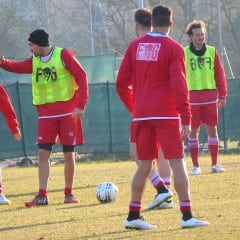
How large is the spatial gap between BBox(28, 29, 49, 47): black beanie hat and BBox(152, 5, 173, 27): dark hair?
285 centimetres

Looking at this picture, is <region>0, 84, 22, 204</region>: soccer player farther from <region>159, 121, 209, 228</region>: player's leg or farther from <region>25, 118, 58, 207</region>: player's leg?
<region>159, 121, 209, 228</region>: player's leg

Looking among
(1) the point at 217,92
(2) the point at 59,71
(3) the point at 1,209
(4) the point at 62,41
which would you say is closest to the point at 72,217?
(3) the point at 1,209

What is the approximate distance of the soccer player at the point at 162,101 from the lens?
326 inches

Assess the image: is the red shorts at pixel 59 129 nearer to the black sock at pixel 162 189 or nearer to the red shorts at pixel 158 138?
the black sock at pixel 162 189

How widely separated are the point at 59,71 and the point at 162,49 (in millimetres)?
3046

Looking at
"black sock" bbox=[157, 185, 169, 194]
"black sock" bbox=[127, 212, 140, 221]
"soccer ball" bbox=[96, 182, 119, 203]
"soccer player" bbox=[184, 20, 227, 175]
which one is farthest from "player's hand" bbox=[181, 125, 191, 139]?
"soccer player" bbox=[184, 20, 227, 175]

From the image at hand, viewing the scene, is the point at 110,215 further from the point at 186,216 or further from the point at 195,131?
the point at 195,131

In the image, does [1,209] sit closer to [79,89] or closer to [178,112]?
[79,89]

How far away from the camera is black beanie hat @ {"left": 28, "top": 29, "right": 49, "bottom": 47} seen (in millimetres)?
10977

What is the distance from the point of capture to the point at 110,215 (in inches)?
379

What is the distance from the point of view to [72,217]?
9625 mm

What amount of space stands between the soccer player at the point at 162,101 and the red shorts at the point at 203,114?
6268mm

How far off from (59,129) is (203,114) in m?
4.16

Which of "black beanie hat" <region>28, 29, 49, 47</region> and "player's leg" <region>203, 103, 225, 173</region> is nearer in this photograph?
"black beanie hat" <region>28, 29, 49, 47</region>
